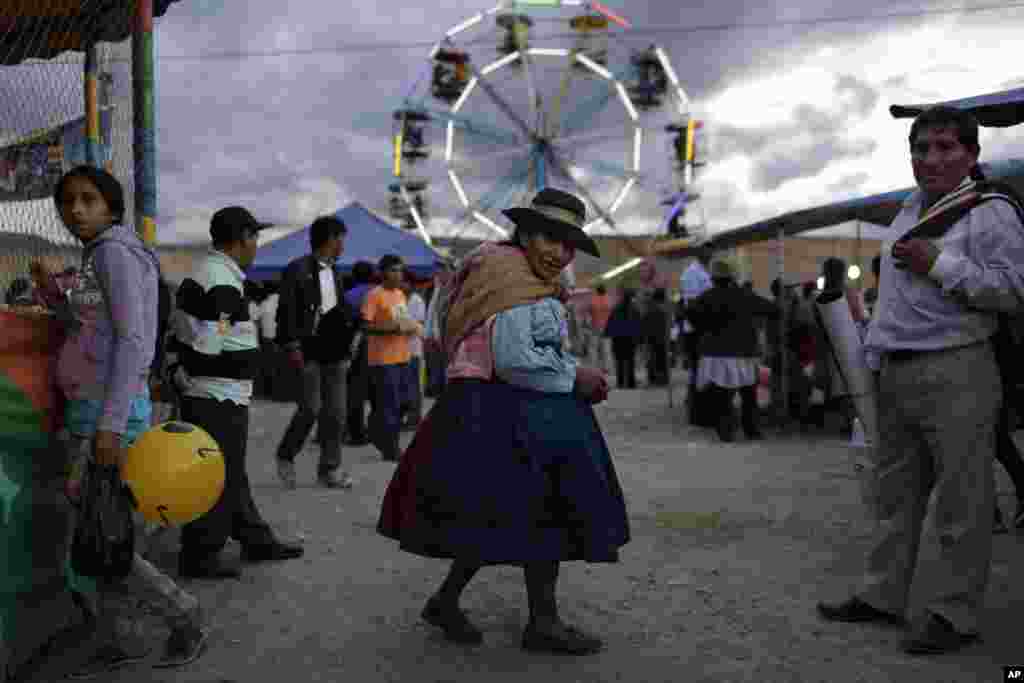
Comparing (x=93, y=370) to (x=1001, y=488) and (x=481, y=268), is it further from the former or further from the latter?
(x=1001, y=488)

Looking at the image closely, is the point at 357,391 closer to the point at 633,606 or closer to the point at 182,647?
the point at 633,606

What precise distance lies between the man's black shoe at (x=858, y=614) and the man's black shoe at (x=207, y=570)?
231cm

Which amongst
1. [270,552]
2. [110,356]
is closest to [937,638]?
[110,356]

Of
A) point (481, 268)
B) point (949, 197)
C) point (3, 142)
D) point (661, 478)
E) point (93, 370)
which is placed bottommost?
point (661, 478)

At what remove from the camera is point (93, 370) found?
254cm

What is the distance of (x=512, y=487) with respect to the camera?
2.59 meters

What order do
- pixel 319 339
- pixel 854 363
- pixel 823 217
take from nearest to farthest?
pixel 854 363
pixel 319 339
pixel 823 217

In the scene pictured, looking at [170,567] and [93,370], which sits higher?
[93,370]

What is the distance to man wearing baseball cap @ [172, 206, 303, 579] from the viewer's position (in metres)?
3.45

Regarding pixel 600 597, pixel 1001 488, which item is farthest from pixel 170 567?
pixel 1001 488

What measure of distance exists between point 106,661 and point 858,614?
242cm

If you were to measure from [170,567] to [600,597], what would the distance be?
1860 millimetres

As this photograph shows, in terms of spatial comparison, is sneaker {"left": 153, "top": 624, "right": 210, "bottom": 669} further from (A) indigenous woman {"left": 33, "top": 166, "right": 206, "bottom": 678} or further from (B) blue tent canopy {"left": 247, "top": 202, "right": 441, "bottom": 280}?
(B) blue tent canopy {"left": 247, "top": 202, "right": 441, "bottom": 280}

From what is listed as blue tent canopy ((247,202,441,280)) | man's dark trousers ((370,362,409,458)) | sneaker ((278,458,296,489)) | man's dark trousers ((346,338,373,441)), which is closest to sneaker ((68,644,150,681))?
sneaker ((278,458,296,489))
